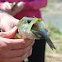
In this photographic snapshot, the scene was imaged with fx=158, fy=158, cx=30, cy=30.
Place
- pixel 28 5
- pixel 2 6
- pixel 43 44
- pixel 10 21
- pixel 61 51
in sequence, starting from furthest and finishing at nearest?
pixel 61 51, pixel 43 44, pixel 28 5, pixel 2 6, pixel 10 21

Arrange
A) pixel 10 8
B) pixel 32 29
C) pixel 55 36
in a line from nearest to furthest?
pixel 32 29 → pixel 10 8 → pixel 55 36

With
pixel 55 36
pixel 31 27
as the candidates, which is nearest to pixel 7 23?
pixel 31 27

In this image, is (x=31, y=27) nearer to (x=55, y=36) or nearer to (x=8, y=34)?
(x=8, y=34)

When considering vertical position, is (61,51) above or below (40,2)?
below

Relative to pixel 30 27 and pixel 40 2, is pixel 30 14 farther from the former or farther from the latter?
pixel 30 27

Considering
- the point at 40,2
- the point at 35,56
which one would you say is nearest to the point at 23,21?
the point at 40,2

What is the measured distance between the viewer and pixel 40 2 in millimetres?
Answer: 1361

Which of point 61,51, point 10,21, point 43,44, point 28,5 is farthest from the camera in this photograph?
point 61,51

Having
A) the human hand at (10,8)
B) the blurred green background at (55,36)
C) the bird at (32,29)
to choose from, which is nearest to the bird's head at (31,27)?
the bird at (32,29)

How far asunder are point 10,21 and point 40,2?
1.85 ft

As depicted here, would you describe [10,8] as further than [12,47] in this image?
Yes

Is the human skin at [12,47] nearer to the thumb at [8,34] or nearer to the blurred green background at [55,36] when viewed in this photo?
the thumb at [8,34]

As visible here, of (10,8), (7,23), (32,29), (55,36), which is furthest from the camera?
(55,36)

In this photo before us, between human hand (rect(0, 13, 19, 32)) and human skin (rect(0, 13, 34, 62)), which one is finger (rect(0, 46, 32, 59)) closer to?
human skin (rect(0, 13, 34, 62))
